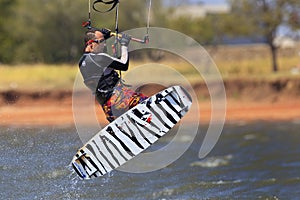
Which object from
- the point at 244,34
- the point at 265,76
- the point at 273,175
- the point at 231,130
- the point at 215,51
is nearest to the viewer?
the point at 273,175

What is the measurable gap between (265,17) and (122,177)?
16995 millimetres

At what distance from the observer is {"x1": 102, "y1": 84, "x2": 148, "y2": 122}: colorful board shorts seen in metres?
9.20

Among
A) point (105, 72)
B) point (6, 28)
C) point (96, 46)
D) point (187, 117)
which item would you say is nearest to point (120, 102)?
point (105, 72)

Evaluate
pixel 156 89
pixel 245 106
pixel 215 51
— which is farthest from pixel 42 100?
pixel 215 51

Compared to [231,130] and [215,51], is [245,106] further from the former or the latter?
[215,51]

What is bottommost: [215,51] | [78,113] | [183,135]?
[215,51]

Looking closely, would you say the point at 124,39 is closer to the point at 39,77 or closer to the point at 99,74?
the point at 99,74

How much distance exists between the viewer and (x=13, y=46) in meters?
30.2

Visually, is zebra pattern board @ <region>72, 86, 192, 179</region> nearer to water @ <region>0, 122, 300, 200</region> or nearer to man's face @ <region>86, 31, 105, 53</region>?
man's face @ <region>86, 31, 105, 53</region>

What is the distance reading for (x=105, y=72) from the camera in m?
9.10

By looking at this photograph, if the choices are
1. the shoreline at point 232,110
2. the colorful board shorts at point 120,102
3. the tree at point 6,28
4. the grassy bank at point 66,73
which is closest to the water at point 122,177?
the colorful board shorts at point 120,102

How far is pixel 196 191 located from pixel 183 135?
22.1ft

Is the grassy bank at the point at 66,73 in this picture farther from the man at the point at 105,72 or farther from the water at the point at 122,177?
the man at the point at 105,72

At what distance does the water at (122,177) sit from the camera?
436 inches
